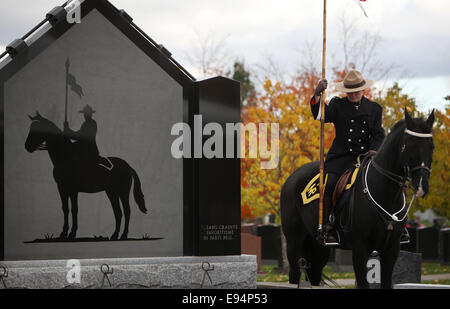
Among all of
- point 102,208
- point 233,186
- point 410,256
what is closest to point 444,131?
point 410,256

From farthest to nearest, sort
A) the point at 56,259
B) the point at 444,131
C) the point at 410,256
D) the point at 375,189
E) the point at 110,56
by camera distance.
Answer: the point at 444,131 < the point at 410,256 < the point at 110,56 < the point at 56,259 < the point at 375,189

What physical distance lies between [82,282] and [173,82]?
350cm

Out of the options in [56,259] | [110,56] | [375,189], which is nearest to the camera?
[375,189]

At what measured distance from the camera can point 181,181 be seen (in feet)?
36.9

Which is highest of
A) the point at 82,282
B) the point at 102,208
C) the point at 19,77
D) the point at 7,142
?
the point at 19,77

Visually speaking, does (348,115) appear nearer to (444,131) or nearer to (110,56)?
(110,56)

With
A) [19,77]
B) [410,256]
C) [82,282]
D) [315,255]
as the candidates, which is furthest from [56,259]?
[410,256]

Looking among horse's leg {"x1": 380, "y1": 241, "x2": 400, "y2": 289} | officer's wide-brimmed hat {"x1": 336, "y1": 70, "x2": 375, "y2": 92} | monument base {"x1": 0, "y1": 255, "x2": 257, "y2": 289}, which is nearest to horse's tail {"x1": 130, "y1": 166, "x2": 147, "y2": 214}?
monument base {"x1": 0, "y1": 255, "x2": 257, "y2": 289}

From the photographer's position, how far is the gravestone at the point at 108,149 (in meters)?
10.2

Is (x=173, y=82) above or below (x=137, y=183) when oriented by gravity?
above

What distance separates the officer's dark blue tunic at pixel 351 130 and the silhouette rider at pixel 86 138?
11.2 ft

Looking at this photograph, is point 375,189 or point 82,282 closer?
point 375,189

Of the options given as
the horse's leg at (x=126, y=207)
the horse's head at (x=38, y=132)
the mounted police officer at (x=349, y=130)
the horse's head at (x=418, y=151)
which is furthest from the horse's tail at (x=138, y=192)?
the horse's head at (x=418, y=151)

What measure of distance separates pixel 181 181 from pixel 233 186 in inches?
33.8
